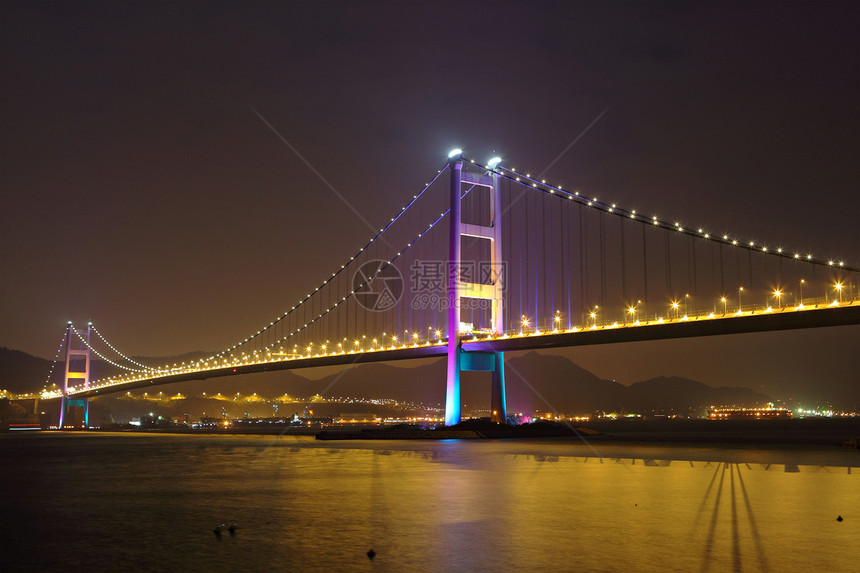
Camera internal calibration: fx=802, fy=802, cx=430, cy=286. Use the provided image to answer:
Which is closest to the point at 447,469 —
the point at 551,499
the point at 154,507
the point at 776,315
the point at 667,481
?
the point at 667,481

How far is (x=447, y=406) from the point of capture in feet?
152

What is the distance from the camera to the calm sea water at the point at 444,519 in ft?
26.9

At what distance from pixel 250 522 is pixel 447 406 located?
3554cm

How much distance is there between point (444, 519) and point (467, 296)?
3448cm

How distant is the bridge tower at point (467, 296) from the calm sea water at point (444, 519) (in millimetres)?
24787

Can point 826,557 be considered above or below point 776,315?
below

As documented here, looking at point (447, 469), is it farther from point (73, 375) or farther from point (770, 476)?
point (73, 375)

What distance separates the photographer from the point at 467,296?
1788 inches

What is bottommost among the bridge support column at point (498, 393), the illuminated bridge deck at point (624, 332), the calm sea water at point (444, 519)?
the calm sea water at point (444, 519)

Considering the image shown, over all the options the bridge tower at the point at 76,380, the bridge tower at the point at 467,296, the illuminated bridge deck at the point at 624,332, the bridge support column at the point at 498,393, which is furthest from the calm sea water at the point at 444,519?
the bridge tower at the point at 76,380

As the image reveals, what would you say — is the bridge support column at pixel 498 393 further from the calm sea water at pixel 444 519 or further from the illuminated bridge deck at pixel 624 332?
the calm sea water at pixel 444 519

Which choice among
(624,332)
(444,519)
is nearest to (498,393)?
(624,332)

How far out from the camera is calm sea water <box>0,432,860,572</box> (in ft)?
26.9

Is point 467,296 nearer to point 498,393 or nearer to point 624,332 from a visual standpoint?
point 498,393
